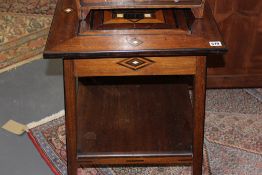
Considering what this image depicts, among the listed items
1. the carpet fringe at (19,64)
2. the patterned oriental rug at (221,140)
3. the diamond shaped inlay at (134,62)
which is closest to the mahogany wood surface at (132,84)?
the diamond shaped inlay at (134,62)

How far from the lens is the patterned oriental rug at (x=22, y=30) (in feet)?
6.85

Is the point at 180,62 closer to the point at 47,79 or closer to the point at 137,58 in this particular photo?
the point at 137,58

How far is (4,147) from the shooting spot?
1596mm

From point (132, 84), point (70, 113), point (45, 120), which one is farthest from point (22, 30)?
point (70, 113)

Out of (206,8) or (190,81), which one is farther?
(190,81)

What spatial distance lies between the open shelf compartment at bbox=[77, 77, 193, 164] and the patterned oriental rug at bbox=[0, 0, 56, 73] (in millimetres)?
565

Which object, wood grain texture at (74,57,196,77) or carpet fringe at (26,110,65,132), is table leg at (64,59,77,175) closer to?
wood grain texture at (74,57,196,77)

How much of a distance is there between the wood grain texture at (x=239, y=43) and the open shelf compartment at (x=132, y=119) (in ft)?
0.78

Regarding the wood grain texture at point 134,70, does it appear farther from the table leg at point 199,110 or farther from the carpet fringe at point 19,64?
the carpet fringe at point 19,64

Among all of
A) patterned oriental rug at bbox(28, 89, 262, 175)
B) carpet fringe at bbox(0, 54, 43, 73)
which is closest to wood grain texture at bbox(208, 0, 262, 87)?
patterned oriental rug at bbox(28, 89, 262, 175)

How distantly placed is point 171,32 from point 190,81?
0.55 m

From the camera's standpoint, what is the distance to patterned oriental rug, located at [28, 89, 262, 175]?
1494 mm

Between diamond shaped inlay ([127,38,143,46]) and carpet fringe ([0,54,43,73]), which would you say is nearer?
diamond shaped inlay ([127,38,143,46])

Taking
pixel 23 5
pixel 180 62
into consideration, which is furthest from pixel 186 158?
pixel 23 5
